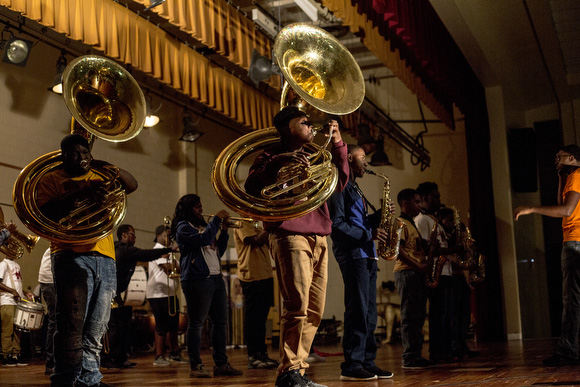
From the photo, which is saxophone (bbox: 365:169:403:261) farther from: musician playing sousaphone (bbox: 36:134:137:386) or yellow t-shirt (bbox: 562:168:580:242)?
musician playing sousaphone (bbox: 36:134:137:386)

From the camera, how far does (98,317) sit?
3949mm

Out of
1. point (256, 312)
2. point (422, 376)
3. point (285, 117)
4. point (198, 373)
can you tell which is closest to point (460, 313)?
point (256, 312)

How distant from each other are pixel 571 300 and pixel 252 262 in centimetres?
264

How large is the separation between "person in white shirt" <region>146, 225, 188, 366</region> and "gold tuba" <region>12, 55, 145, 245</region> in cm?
293

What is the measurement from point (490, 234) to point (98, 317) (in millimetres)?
7425

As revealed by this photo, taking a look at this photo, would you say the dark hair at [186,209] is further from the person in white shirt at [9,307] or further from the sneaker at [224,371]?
the person in white shirt at [9,307]

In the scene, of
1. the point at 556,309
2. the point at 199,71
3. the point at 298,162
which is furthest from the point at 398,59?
the point at 556,309

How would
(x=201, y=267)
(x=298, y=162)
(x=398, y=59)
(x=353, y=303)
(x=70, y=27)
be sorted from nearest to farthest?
(x=298, y=162), (x=353, y=303), (x=201, y=267), (x=70, y=27), (x=398, y=59)

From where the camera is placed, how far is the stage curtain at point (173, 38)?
6633 mm

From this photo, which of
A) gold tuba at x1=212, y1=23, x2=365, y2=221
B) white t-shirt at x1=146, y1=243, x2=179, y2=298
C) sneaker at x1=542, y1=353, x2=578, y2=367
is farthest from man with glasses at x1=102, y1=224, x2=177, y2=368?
sneaker at x1=542, y1=353, x2=578, y2=367

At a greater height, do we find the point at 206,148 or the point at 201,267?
the point at 206,148

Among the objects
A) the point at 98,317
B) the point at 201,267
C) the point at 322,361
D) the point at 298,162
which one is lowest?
the point at 322,361

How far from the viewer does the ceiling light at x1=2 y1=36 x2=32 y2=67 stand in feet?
27.5

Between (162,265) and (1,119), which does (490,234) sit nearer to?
(162,265)
